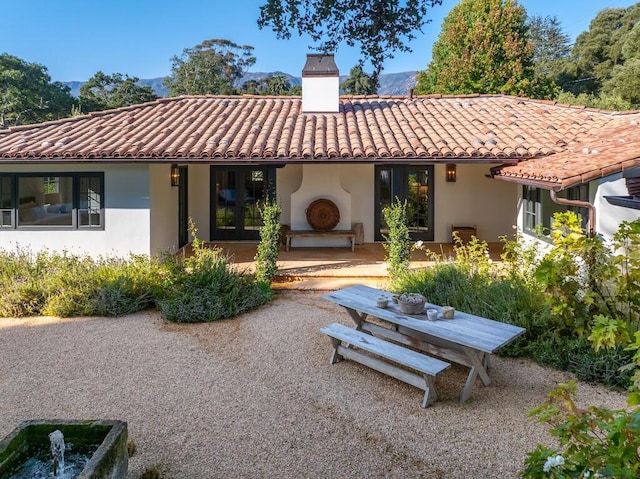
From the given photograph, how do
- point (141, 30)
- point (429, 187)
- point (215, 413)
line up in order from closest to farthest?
point (215, 413)
point (429, 187)
point (141, 30)

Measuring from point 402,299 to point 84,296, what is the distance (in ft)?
17.6

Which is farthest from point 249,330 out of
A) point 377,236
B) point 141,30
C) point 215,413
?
point 141,30

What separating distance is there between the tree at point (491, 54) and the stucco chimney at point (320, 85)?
1760 cm

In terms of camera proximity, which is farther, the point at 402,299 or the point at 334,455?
the point at 402,299

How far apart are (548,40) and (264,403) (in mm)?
51164

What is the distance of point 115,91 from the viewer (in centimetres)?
4900

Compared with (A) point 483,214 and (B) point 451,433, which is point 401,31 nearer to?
(B) point 451,433

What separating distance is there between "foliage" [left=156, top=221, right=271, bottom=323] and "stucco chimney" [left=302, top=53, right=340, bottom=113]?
6.46m

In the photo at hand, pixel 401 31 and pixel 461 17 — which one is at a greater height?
pixel 461 17

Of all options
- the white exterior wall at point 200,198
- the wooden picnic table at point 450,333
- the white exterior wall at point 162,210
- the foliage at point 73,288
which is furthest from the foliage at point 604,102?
the foliage at point 73,288

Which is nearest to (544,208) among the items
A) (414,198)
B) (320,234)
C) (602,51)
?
(414,198)

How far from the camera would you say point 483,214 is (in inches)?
536

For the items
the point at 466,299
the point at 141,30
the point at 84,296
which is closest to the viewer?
the point at 466,299

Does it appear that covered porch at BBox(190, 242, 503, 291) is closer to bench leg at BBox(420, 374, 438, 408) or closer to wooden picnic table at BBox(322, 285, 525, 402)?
wooden picnic table at BBox(322, 285, 525, 402)
